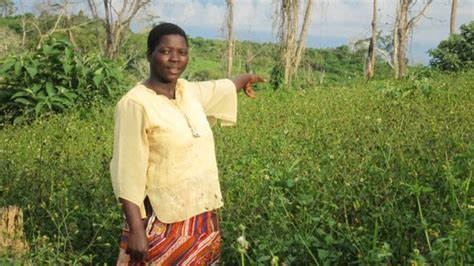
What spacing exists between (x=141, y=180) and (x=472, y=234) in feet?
4.42

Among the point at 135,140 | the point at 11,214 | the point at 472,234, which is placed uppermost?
the point at 135,140

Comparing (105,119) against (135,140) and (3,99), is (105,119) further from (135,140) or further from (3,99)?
(135,140)

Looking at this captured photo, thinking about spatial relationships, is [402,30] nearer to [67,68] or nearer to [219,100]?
[67,68]

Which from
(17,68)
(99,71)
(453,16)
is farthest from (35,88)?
(453,16)

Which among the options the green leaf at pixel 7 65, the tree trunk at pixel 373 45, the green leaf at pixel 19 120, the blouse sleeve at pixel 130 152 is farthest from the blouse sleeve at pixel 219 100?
the tree trunk at pixel 373 45

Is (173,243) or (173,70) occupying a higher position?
(173,70)

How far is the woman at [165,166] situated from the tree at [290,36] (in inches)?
473

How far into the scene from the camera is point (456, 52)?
13469mm

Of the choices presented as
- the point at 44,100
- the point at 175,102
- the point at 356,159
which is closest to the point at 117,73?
the point at 44,100

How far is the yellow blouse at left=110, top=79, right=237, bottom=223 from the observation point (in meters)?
2.34

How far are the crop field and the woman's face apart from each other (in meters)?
0.75

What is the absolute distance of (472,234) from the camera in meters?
2.28

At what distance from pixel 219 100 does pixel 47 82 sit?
6937 millimetres

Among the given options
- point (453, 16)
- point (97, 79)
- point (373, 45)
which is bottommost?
point (97, 79)
